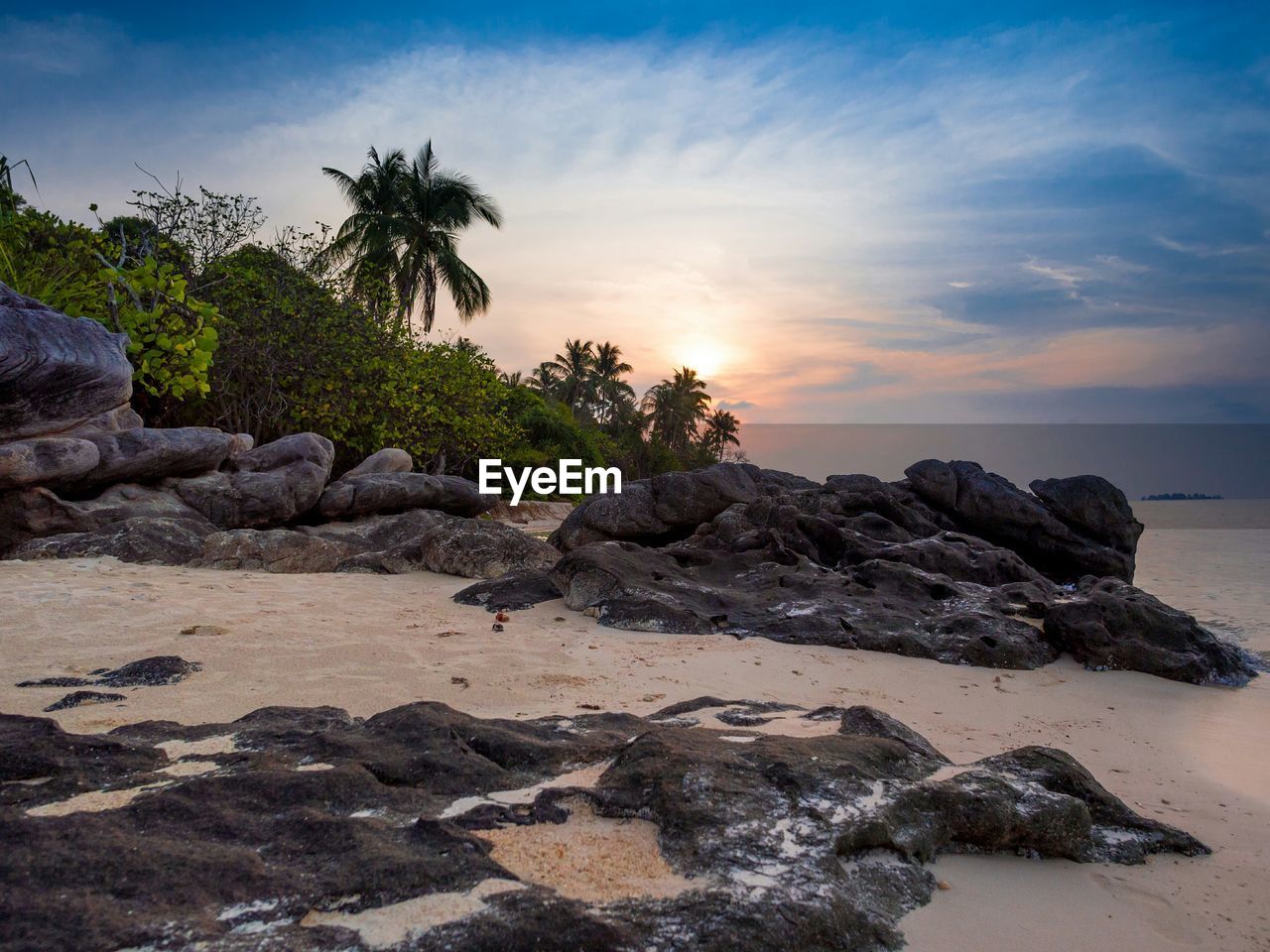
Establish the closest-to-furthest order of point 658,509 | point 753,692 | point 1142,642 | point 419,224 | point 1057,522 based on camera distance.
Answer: point 753,692, point 1142,642, point 658,509, point 1057,522, point 419,224

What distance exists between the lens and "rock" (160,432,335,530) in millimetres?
11883

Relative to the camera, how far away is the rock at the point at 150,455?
1096 cm

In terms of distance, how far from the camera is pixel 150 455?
11.5 meters

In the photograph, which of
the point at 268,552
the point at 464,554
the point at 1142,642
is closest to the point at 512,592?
the point at 464,554

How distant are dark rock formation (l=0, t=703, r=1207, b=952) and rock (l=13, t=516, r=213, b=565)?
20.8 feet

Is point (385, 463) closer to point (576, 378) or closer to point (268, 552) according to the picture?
point (268, 552)

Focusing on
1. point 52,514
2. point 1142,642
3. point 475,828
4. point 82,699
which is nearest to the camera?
point 475,828

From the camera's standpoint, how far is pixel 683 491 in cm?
1035

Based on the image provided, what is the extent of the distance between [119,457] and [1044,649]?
38.0 feet

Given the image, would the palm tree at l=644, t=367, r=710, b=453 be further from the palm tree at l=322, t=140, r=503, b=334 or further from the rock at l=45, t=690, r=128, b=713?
the rock at l=45, t=690, r=128, b=713

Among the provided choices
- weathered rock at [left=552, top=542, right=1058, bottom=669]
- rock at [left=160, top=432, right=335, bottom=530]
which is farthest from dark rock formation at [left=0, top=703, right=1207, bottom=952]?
rock at [left=160, top=432, right=335, bottom=530]

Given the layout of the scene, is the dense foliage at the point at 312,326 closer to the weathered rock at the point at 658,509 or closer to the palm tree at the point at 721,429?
the weathered rock at the point at 658,509

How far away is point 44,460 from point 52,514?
70cm

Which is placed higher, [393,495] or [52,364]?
[52,364]
